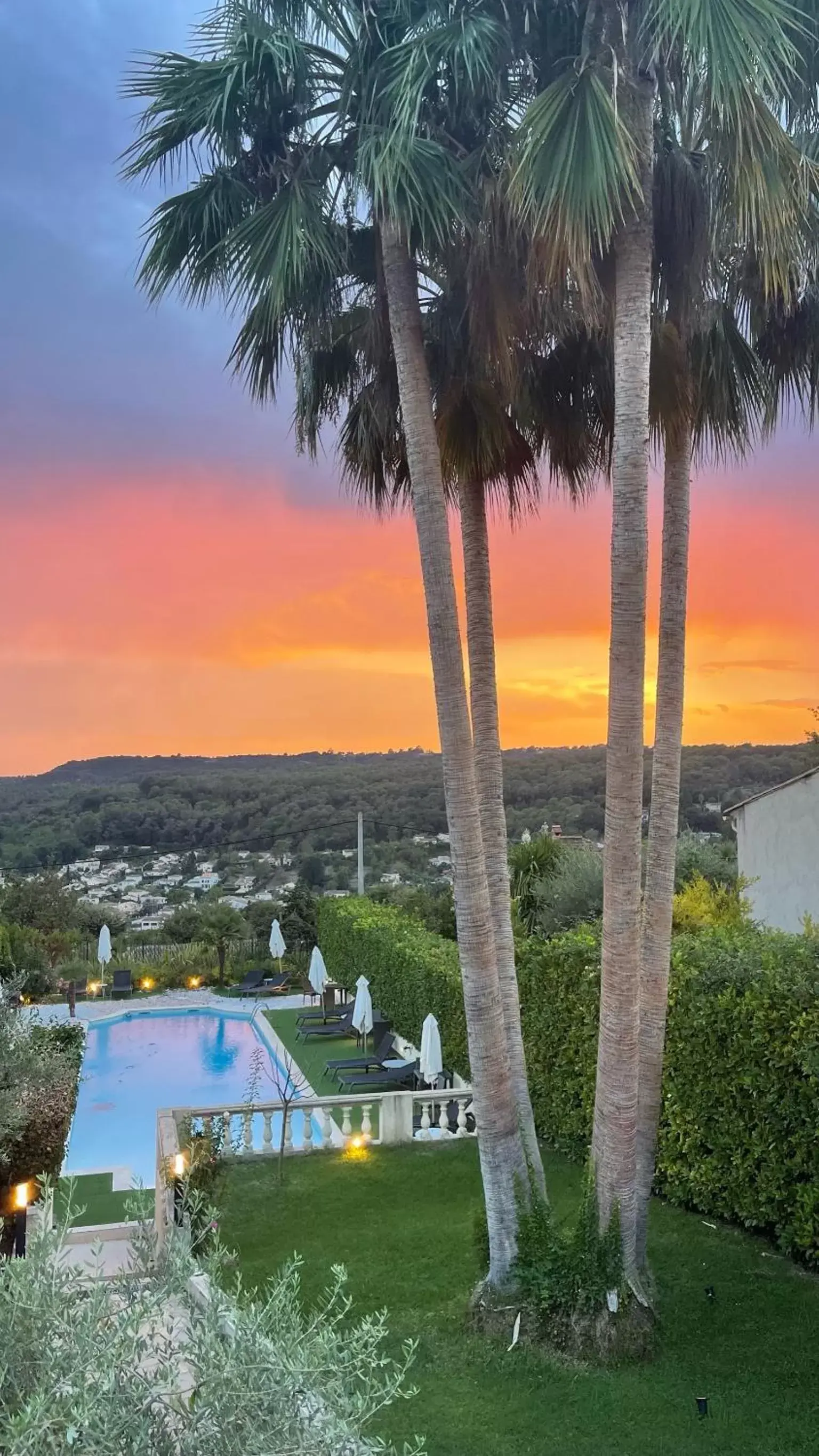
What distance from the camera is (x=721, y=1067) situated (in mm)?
8805

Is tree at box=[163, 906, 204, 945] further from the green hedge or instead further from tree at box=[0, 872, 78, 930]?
the green hedge

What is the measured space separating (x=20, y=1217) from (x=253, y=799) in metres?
37.6

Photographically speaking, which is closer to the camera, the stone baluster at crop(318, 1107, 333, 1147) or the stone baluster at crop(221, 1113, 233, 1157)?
the stone baluster at crop(221, 1113, 233, 1157)

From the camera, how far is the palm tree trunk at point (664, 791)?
7.19 m

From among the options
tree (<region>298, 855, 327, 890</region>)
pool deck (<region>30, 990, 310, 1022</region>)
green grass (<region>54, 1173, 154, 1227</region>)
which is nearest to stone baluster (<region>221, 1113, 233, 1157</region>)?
green grass (<region>54, 1173, 154, 1227</region>)

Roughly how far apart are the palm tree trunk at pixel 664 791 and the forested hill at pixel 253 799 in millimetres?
25245

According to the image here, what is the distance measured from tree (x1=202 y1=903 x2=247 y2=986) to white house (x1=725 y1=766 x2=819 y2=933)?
16267 mm

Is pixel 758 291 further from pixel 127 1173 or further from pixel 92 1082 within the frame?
pixel 92 1082

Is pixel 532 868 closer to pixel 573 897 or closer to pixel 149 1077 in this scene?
pixel 573 897

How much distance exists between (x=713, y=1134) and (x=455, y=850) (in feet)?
14.1

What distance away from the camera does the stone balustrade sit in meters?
11.9

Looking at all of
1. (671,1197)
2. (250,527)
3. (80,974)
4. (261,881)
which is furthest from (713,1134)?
(261,881)

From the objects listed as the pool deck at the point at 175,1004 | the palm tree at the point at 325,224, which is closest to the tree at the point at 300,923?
the pool deck at the point at 175,1004

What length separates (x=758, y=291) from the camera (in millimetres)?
7469
